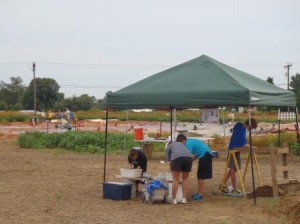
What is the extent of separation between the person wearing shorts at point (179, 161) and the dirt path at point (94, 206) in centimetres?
41

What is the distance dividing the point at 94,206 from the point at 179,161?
5.87 feet

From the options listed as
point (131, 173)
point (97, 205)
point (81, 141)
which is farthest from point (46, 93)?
point (97, 205)

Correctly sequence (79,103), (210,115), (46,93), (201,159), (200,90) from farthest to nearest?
(79,103), (46,93), (210,115), (201,159), (200,90)

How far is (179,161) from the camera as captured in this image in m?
10.0

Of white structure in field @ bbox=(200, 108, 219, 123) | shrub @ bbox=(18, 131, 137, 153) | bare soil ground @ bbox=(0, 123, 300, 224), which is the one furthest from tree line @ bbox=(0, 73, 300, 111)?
white structure in field @ bbox=(200, 108, 219, 123)

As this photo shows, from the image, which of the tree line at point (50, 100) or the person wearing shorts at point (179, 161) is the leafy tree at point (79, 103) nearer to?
the tree line at point (50, 100)

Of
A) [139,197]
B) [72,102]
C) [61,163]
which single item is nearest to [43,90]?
[72,102]

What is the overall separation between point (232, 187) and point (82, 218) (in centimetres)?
387

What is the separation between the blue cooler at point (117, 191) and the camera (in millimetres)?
10766

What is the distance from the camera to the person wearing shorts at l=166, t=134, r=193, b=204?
10.1 metres

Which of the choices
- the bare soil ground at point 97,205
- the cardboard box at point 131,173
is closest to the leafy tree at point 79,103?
the bare soil ground at point 97,205

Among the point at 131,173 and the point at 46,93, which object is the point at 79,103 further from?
the point at 131,173

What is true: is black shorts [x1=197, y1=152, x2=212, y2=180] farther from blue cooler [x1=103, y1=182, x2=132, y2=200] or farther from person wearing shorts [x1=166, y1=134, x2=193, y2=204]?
blue cooler [x1=103, y1=182, x2=132, y2=200]

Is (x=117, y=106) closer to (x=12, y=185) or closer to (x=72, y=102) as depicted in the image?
(x=12, y=185)
